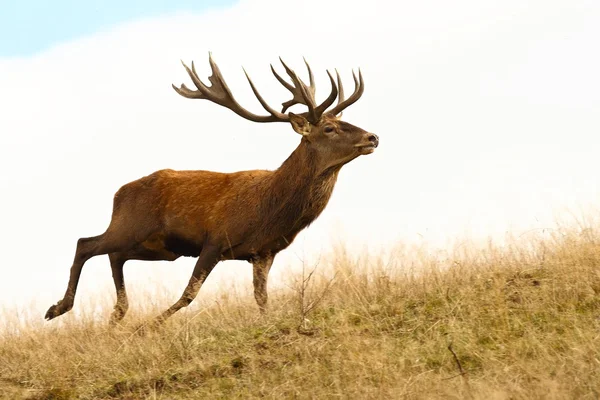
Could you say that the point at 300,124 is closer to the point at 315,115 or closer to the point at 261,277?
the point at 315,115

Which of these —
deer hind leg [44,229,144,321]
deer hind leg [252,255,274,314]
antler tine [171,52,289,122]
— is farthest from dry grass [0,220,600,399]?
antler tine [171,52,289,122]

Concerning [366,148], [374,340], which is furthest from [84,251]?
[374,340]

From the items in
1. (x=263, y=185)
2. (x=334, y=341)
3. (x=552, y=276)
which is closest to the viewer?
(x=334, y=341)

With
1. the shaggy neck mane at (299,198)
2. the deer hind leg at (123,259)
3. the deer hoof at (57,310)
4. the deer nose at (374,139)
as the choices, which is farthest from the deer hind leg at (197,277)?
the deer nose at (374,139)

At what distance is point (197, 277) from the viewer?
9.48 metres

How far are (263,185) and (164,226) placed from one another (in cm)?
108

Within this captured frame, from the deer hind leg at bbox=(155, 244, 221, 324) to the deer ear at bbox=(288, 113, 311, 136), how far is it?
1.39 metres

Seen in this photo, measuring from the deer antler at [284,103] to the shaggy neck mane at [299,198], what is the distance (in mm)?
446

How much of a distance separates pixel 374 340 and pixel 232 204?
280 cm

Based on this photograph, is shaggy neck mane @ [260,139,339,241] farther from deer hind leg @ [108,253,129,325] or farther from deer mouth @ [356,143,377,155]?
deer hind leg @ [108,253,129,325]

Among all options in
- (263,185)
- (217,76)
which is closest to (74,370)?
(263,185)

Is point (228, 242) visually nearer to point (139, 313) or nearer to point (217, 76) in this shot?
point (139, 313)

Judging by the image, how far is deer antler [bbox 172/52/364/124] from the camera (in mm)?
10008

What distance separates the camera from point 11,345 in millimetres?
9180
